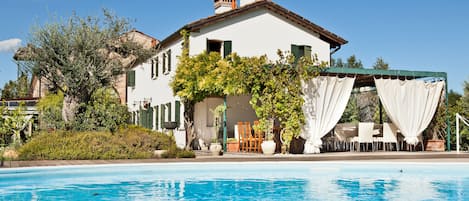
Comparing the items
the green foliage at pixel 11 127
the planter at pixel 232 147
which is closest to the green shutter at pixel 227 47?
the planter at pixel 232 147

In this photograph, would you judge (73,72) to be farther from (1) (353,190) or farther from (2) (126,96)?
(2) (126,96)

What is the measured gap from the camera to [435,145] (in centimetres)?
1753

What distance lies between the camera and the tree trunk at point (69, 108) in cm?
1438

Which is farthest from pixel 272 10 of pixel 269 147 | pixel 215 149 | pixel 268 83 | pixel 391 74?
pixel 215 149

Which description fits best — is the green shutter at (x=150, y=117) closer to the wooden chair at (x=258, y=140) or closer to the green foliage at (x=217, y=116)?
the green foliage at (x=217, y=116)

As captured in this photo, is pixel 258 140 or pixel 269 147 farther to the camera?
pixel 258 140

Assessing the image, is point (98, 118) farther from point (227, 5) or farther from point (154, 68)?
point (227, 5)

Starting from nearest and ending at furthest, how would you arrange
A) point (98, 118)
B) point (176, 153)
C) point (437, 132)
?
point (176, 153) < point (98, 118) < point (437, 132)

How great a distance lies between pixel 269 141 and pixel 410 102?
5.50 metres

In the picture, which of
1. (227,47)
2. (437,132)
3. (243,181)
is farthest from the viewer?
(227,47)

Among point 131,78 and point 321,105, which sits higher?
point 131,78

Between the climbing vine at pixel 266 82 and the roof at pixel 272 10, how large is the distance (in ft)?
5.62

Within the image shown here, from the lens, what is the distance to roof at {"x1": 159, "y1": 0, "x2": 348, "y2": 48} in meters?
17.6

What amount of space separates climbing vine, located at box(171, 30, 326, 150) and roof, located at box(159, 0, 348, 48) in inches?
67.4
